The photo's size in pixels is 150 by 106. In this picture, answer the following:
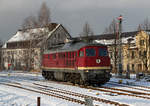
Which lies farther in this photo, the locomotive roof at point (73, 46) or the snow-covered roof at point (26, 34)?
the snow-covered roof at point (26, 34)

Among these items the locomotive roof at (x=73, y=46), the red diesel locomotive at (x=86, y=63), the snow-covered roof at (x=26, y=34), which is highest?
the snow-covered roof at (x=26, y=34)

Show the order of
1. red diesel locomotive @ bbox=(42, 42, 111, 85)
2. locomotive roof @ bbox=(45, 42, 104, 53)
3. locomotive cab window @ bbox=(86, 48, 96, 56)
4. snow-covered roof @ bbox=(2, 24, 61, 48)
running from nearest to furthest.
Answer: red diesel locomotive @ bbox=(42, 42, 111, 85) < locomotive cab window @ bbox=(86, 48, 96, 56) < locomotive roof @ bbox=(45, 42, 104, 53) < snow-covered roof @ bbox=(2, 24, 61, 48)

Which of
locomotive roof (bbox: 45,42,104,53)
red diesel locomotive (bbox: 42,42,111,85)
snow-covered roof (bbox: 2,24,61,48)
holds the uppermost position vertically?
snow-covered roof (bbox: 2,24,61,48)

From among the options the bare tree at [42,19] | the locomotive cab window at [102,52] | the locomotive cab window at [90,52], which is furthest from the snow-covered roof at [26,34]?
the locomotive cab window at [90,52]

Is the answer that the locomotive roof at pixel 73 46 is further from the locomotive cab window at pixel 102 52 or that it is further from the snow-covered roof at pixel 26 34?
the snow-covered roof at pixel 26 34

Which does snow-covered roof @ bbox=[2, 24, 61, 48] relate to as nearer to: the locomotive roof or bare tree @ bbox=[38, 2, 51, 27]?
bare tree @ bbox=[38, 2, 51, 27]

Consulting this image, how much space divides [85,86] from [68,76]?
2714 mm

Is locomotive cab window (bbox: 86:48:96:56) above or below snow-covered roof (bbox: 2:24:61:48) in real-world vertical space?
below

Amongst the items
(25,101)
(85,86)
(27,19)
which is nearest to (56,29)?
(27,19)

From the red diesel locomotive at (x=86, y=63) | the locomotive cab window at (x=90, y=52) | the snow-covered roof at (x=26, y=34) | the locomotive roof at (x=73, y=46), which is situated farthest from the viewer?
the snow-covered roof at (x=26, y=34)

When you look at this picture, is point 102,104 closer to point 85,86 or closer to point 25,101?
point 25,101

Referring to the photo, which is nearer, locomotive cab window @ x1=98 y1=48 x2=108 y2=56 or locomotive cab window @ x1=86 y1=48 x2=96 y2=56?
locomotive cab window @ x1=86 y1=48 x2=96 y2=56

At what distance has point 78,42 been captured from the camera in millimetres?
20734

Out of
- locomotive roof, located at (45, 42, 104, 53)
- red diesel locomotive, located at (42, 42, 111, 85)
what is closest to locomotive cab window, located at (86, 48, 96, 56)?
red diesel locomotive, located at (42, 42, 111, 85)
